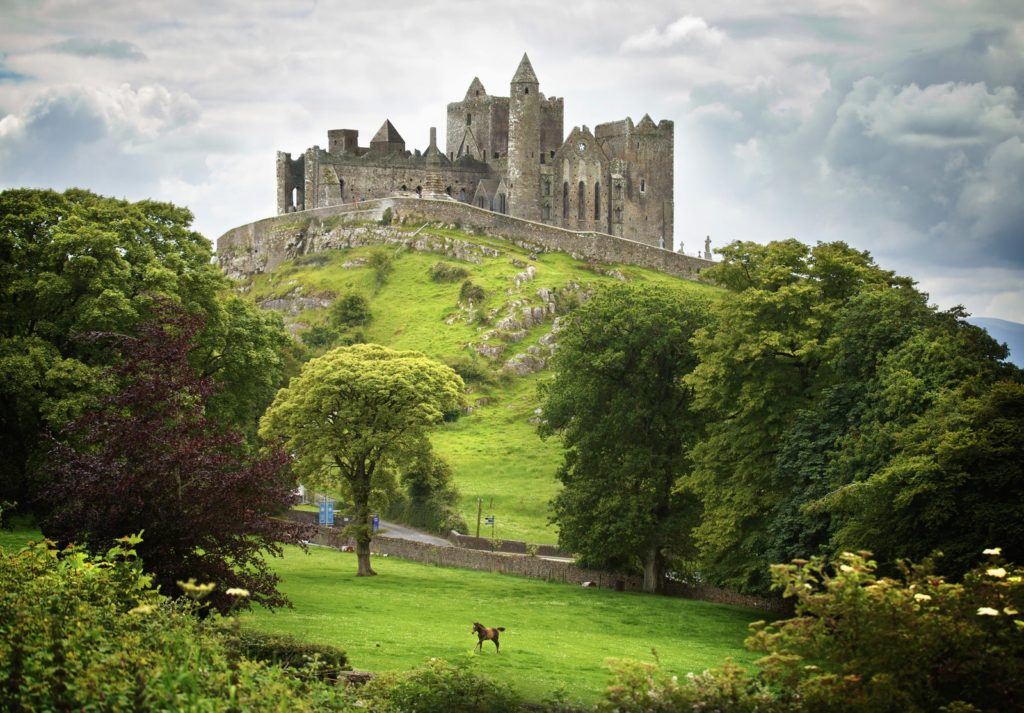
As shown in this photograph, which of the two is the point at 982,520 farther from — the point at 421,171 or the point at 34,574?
the point at 421,171

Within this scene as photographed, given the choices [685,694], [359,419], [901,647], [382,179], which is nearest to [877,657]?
[901,647]

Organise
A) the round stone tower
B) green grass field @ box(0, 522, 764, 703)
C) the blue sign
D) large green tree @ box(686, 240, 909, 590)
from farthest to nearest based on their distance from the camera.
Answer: the round stone tower < the blue sign < large green tree @ box(686, 240, 909, 590) < green grass field @ box(0, 522, 764, 703)

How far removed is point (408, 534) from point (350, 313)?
125 ft

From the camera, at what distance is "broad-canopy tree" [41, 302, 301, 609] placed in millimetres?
27531

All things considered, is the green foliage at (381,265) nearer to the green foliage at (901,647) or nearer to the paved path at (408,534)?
the paved path at (408,534)

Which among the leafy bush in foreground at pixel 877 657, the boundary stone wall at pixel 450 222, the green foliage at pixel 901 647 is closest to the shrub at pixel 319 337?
the boundary stone wall at pixel 450 222

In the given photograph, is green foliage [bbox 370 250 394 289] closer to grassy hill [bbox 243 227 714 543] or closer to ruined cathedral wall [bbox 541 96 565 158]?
grassy hill [bbox 243 227 714 543]

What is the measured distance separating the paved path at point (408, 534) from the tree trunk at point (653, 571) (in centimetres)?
1139

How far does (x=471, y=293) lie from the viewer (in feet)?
326

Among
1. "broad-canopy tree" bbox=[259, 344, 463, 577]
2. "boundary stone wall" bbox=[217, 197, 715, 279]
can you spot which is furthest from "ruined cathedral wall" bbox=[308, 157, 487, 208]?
"broad-canopy tree" bbox=[259, 344, 463, 577]

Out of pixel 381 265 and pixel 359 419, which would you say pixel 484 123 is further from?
pixel 359 419

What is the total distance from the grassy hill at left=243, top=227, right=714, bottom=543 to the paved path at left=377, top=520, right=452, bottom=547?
9.03 feet

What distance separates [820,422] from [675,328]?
38.9ft

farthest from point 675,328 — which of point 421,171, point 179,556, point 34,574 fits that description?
point 421,171
